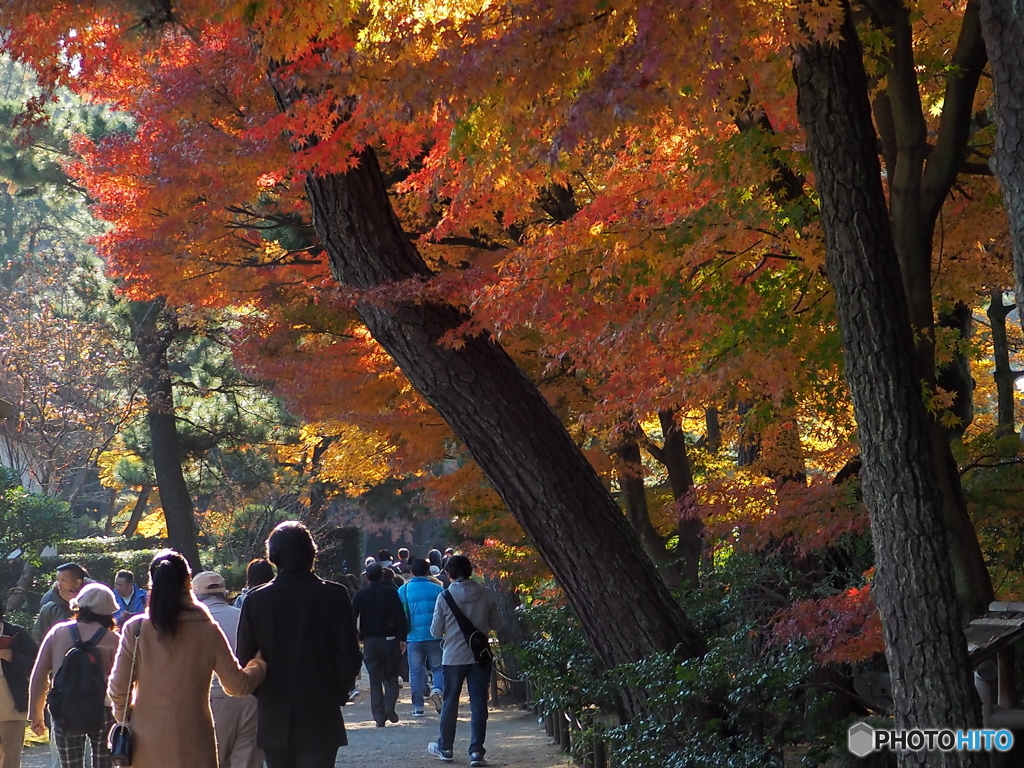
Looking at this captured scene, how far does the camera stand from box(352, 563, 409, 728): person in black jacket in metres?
13.0

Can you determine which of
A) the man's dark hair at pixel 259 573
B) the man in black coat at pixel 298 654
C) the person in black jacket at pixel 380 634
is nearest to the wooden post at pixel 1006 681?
the man in black coat at pixel 298 654

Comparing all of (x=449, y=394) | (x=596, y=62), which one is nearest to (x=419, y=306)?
(x=449, y=394)

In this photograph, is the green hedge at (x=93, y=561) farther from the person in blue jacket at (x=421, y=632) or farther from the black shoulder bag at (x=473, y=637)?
the black shoulder bag at (x=473, y=637)

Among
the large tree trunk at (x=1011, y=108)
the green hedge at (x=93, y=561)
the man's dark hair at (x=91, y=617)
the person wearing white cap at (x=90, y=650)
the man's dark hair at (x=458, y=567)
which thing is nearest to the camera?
the large tree trunk at (x=1011, y=108)

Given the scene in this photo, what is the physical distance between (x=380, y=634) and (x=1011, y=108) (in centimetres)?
1048

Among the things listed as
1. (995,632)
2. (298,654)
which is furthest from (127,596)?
(995,632)

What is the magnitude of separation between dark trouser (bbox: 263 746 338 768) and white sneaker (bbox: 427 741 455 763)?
4365 mm

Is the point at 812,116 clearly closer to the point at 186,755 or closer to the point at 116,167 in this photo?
the point at 186,755

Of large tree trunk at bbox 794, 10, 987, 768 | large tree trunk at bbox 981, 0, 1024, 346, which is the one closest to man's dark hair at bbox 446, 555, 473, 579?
large tree trunk at bbox 794, 10, 987, 768

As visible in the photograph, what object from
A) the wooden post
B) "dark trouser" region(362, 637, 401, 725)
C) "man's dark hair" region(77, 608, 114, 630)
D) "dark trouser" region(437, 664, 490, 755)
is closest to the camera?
the wooden post

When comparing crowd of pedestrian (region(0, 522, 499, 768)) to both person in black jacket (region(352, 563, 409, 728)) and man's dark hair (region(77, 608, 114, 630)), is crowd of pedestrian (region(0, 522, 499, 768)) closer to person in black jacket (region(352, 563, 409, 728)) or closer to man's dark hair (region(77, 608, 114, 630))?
man's dark hair (region(77, 608, 114, 630))

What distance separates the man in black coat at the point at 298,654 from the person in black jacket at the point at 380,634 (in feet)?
23.7

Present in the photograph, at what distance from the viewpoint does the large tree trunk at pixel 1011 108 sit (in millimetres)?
4008

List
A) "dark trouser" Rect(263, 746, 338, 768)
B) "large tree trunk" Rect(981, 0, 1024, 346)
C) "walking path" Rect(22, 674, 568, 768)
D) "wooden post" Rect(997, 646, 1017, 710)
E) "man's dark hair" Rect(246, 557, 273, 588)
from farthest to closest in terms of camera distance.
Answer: "walking path" Rect(22, 674, 568, 768)
"man's dark hair" Rect(246, 557, 273, 588)
"dark trouser" Rect(263, 746, 338, 768)
"wooden post" Rect(997, 646, 1017, 710)
"large tree trunk" Rect(981, 0, 1024, 346)
